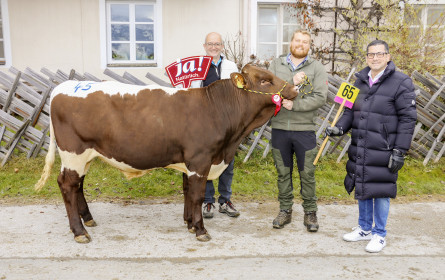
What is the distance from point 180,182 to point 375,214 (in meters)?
2.73

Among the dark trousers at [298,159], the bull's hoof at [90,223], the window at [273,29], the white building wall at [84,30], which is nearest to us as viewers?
the dark trousers at [298,159]

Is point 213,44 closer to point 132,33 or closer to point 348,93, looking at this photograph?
point 348,93

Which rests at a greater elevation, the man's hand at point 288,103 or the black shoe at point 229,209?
the man's hand at point 288,103

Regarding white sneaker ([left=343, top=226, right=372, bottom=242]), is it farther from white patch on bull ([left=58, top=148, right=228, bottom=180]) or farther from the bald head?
the bald head

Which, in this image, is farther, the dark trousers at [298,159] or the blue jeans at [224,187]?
the blue jeans at [224,187]

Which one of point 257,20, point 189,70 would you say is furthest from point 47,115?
point 257,20

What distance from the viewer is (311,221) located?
178 inches

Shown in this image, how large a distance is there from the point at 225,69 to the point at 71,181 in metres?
1.95

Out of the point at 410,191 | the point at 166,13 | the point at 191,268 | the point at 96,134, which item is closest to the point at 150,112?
the point at 96,134

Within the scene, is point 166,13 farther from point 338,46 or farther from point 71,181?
point 71,181

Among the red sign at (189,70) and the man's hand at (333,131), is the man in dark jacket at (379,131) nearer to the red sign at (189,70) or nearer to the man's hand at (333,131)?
the man's hand at (333,131)

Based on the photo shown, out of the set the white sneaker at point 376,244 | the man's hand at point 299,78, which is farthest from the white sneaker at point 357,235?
the man's hand at point 299,78

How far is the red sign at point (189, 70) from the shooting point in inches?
181

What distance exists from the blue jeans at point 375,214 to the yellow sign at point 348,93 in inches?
37.1
